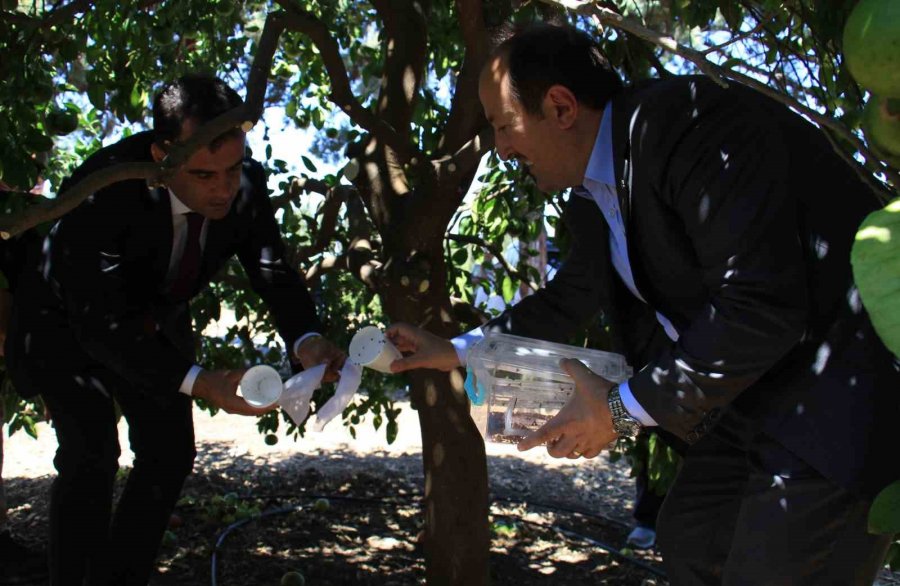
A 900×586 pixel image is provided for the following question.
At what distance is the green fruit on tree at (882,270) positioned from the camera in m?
0.77

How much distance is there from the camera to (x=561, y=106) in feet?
6.89

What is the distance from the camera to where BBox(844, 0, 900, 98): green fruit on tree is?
34.3 inches

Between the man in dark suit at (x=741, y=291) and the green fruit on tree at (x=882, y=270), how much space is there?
3.26ft

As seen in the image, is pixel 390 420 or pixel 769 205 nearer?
pixel 769 205

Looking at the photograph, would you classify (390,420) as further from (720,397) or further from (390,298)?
(720,397)

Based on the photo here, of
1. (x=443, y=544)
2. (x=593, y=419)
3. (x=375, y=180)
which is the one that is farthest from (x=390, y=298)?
(x=593, y=419)

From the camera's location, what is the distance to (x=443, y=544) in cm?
364

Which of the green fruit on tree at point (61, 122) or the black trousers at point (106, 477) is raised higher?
the green fruit on tree at point (61, 122)

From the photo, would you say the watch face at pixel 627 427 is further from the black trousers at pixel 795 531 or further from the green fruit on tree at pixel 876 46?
the green fruit on tree at pixel 876 46

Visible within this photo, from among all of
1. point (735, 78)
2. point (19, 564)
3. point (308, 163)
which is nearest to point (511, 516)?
point (308, 163)

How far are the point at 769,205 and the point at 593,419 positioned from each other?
0.53m

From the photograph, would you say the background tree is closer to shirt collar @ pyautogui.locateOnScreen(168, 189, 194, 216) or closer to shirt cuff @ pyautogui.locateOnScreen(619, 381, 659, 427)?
shirt collar @ pyautogui.locateOnScreen(168, 189, 194, 216)

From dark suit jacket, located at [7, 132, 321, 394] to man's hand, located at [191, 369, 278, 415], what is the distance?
67 millimetres

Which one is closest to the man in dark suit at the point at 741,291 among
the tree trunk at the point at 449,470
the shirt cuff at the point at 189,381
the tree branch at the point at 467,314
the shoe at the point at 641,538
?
the shirt cuff at the point at 189,381
